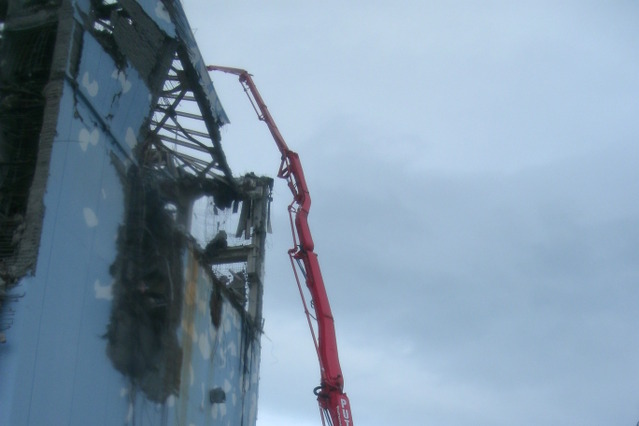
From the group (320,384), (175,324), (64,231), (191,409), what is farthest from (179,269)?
(320,384)

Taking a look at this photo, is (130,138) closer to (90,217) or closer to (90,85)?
(90,85)

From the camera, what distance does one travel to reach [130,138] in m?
15.2

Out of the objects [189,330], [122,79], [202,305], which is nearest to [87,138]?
[122,79]

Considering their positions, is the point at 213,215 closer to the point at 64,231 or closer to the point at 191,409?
the point at 191,409

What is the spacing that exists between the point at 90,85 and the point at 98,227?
8.41 feet

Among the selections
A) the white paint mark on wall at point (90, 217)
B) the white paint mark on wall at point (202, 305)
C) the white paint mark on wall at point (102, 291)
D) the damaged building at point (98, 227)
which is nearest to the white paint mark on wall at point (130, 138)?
the damaged building at point (98, 227)

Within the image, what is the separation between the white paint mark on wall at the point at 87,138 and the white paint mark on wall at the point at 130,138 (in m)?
1.20

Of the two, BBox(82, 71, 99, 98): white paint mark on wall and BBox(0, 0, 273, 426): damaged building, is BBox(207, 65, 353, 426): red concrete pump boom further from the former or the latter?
BBox(82, 71, 99, 98): white paint mark on wall

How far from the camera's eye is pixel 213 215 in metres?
21.4

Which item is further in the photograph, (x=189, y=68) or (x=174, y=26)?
(x=189, y=68)

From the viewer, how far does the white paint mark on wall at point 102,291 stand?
13266 millimetres

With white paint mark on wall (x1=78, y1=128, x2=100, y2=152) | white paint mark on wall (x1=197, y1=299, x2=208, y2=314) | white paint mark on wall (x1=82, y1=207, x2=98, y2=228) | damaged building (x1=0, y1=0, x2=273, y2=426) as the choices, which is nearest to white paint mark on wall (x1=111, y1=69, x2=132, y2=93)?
damaged building (x1=0, y1=0, x2=273, y2=426)

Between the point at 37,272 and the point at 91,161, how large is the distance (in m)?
2.67

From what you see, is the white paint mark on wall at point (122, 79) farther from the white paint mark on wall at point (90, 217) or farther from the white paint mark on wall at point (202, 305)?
the white paint mark on wall at point (202, 305)
